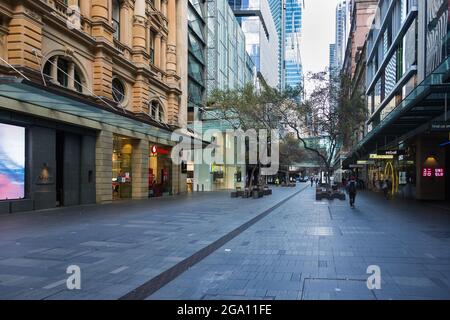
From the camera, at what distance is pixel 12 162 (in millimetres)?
17047

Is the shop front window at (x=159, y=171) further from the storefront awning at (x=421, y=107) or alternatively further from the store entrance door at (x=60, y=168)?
the storefront awning at (x=421, y=107)

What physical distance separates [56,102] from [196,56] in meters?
29.2

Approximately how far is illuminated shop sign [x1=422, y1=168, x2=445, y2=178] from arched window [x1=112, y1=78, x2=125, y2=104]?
19095 millimetres

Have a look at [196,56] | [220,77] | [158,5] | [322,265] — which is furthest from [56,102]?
[220,77]

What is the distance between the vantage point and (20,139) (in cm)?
1748

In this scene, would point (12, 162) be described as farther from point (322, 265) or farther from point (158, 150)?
point (158, 150)

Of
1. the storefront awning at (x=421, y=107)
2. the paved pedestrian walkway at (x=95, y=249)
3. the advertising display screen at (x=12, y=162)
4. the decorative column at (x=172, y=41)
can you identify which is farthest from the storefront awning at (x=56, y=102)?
the storefront awning at (x=421, y=107)

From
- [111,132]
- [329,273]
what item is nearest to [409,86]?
[111,132]

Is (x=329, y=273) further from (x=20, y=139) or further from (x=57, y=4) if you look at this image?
(x=57, y=4)

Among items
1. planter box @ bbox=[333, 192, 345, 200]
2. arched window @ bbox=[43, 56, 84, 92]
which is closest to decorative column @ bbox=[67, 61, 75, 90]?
arched window @ bbox=[43, 56, 84, 92]

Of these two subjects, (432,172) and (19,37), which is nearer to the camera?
(19,37)

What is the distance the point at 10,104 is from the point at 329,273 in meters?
14.0

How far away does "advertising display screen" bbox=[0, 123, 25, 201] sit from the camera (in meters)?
16.5

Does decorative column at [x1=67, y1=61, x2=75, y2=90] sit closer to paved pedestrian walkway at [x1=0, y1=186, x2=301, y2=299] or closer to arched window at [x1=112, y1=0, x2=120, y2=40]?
arched window at [x1=112, y1=0, x2=120, y2=40]
